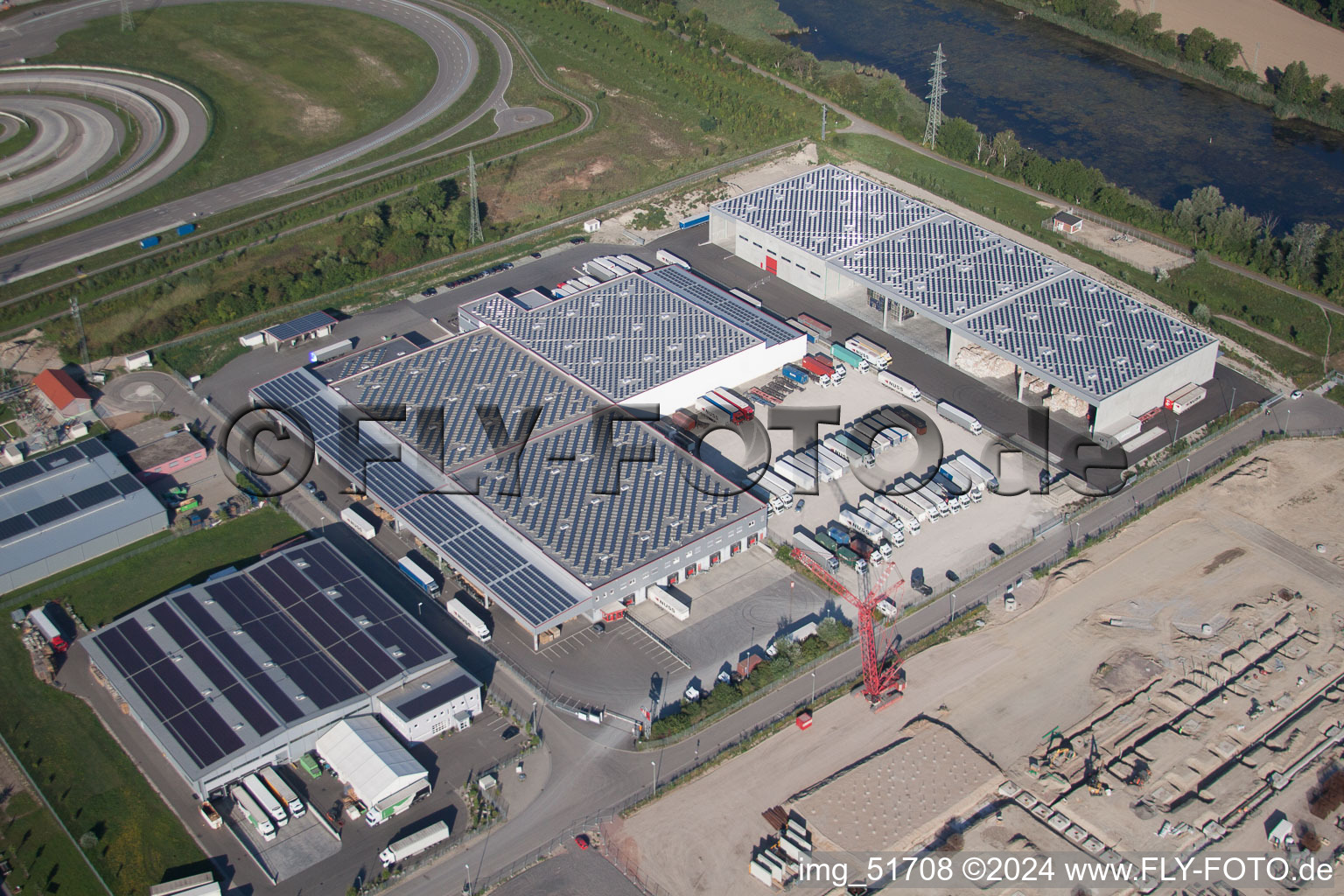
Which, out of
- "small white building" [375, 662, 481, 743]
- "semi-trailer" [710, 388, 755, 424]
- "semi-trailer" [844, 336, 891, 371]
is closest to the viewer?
"small white building" [375, 662, 481, 743]

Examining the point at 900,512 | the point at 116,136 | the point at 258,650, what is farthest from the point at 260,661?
the point at 116,136

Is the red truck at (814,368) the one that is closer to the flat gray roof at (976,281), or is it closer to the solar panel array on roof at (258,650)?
the flat gray roof at (976,281)

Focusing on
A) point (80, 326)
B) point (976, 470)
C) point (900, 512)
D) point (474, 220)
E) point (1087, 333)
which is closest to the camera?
point (900, 512)

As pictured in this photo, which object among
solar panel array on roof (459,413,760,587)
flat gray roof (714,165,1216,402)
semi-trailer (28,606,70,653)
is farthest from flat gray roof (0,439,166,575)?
flat gray roof (714,165,1216,402)

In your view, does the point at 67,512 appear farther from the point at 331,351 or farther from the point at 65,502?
the point at 331,351

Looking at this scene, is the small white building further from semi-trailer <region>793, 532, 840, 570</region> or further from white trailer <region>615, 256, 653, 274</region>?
white trailer <region>615, 256, 653, 274</region>

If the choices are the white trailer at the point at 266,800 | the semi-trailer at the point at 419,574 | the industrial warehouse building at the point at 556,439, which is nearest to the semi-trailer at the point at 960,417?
the industrial warehouse building at the point at 556,439
